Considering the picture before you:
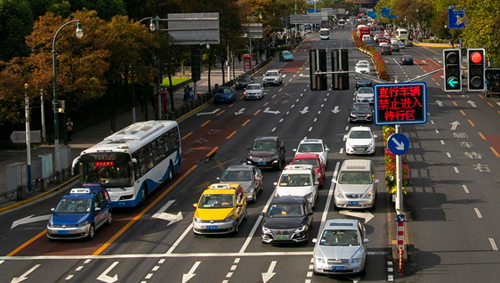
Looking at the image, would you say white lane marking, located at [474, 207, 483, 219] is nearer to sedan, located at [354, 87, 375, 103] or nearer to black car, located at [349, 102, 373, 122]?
black car, located at [349, 102, 373, 122]

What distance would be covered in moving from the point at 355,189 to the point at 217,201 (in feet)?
20.6

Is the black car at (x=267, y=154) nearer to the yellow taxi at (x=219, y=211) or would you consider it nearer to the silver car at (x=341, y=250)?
the yellow taxi at (x=219, y=211)

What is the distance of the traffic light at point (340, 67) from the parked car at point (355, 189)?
425 centimetres

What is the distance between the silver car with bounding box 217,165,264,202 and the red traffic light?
542 inches

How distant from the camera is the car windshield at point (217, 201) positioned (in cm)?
2506

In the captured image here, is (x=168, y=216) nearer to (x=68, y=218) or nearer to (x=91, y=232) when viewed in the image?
(x=91, y=232)

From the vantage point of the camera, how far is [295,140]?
144 ft

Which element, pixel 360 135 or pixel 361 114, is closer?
pixel 360 135

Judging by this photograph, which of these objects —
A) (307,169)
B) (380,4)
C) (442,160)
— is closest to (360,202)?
(307,169)

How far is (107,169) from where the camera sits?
27.8 metres

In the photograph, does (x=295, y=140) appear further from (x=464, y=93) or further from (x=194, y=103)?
(x=464, y=93)

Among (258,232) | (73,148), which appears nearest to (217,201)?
(258,232)

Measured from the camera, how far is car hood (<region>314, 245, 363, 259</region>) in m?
19.5

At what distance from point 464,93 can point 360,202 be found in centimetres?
3898
